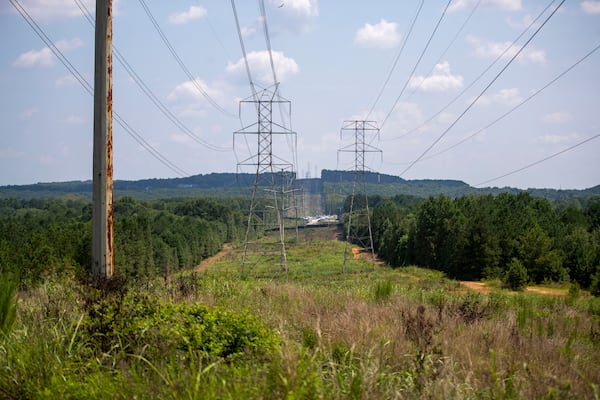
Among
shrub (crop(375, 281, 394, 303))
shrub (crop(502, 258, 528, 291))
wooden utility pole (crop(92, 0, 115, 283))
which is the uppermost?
wooden utility pole (crop(92, 0, 115, 283))

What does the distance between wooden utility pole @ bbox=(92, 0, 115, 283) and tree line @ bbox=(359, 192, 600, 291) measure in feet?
144

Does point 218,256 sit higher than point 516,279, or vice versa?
point 516,279

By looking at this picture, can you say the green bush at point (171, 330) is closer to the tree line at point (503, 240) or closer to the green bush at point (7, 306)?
the green bush at point (7, 306)

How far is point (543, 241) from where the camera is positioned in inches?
2425

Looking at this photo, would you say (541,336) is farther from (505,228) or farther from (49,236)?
(505,228)

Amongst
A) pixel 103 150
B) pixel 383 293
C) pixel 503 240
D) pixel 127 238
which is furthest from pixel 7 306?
pixel 503 240

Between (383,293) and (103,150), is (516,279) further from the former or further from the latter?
(103,150)

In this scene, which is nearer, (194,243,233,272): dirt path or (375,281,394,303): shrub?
(375,281,394,303): shrub

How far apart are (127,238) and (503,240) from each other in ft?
129

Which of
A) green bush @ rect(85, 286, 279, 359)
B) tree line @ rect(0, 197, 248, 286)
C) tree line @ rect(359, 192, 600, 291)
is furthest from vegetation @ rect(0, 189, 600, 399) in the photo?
tree line @ rect(359, 192, 600, 291)

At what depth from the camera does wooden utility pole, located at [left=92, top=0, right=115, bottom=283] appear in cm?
1074

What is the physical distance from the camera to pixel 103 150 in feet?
35.8

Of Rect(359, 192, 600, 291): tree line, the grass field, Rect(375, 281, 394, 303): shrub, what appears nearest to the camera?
the grass field

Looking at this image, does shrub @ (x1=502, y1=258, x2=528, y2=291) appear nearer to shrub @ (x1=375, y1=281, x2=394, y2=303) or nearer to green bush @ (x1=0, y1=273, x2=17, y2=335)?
shrub @ (x1=375, y1=281, x2=394, y2=303)
